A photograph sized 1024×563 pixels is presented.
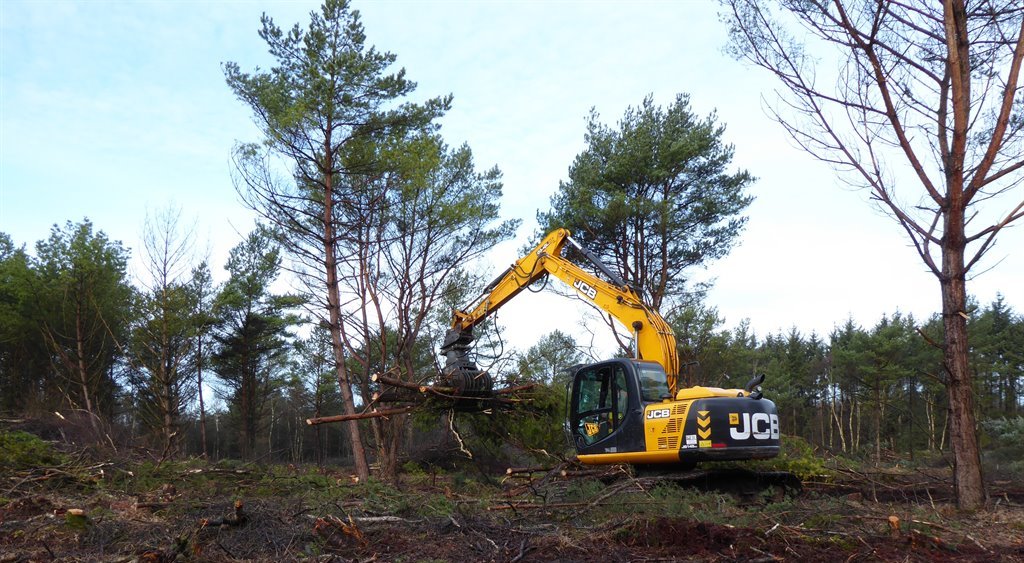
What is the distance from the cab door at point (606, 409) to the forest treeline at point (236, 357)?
4607 mm

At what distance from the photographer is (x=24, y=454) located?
29.5ft

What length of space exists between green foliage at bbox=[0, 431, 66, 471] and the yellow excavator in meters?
5.40

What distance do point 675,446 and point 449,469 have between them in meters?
8.55

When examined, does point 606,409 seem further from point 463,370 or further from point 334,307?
point 334,307

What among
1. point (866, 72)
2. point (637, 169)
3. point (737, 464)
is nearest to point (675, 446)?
point (737, 464)

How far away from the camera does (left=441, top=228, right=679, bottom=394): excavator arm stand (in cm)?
1030

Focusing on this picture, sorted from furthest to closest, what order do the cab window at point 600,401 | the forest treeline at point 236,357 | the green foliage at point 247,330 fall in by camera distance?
the green foliage at point 247,330
the forest treeline at point 236,357
the cab window at point 600,401

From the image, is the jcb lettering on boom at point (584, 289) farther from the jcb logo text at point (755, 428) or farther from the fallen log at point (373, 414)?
the fallen log at point (373, 414)

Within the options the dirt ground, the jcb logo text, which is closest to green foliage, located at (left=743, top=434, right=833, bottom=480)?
the jcb logo text

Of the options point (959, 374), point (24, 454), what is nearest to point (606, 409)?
point (959, 374)

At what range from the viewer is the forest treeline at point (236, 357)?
19.1m

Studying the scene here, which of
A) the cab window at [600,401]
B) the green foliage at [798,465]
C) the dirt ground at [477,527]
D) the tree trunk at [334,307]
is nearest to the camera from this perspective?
the dirt ground at [477,527]

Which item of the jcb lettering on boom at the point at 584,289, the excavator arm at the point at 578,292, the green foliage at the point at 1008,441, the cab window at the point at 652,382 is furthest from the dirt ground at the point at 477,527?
the green foliage at the point at 1008,441

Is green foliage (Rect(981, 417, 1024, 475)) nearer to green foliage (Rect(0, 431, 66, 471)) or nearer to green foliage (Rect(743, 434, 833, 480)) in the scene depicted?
green foliage (Rect(743, 434, 833, 480))
